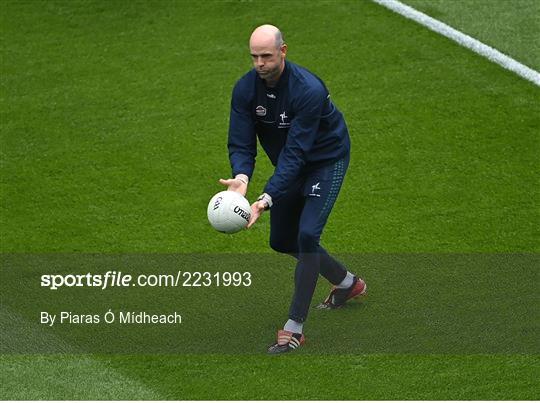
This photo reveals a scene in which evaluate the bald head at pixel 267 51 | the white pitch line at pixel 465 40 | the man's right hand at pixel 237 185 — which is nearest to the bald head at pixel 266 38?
the bald head at pixel 267 51

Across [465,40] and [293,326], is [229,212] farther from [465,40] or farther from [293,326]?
[465,40]

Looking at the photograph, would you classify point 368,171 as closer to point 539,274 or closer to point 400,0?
point 539,274

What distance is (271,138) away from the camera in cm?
947

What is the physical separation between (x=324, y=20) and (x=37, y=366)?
6480mm

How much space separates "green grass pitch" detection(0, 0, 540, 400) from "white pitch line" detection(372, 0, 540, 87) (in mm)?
170

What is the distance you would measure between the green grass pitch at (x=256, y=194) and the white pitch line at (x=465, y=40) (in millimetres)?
170

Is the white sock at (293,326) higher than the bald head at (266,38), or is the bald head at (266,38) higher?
the bald head at (266,38)

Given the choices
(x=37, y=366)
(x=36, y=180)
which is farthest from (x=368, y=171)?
(x=37, y=366)

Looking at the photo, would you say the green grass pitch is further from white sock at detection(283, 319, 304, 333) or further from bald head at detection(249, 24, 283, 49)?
bald head at detection(249, 24, 283, 49)

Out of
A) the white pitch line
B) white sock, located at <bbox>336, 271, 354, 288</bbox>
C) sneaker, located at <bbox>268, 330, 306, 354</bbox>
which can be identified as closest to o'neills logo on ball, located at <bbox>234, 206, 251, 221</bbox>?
sneaker, located at <bbox>268, 330, 306, 354</bbox>

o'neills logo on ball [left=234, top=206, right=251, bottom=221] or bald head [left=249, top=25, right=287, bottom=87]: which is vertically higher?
bald head [left=249, top=25, right=287, bottom=87]

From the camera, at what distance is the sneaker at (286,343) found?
9430mm

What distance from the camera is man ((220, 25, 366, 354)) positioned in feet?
29.6

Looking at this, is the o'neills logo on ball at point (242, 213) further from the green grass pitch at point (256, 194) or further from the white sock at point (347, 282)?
the white sock at point (347, 282)
